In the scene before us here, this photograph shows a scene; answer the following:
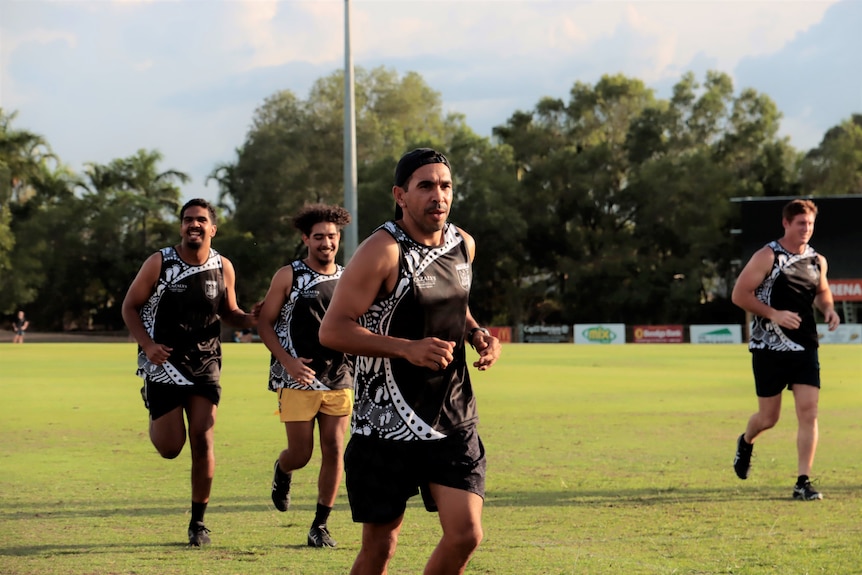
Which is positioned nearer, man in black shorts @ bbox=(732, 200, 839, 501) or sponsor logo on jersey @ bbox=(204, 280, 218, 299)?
sponsor logo on jersey @ bbox=(204, 280, 218, 299)

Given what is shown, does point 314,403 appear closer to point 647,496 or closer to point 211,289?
point 211,289

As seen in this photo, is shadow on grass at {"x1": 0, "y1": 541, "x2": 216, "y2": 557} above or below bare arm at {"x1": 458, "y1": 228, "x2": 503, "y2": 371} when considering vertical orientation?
below

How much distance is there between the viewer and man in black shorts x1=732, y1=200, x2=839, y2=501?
1016cm

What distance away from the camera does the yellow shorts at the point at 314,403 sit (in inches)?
344

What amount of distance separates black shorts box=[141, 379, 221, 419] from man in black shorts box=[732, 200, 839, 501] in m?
4.51

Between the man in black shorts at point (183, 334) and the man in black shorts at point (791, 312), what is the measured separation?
177 inches

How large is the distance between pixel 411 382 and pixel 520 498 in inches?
203

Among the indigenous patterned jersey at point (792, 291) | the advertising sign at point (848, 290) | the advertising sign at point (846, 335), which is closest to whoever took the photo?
the indigenous patterned jersey at point (792, 291)

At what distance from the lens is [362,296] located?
5.27 meters

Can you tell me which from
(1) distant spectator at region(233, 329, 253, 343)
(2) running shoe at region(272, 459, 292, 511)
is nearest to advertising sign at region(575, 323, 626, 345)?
(1) distant spectator at region(233, 329, 253, 343)

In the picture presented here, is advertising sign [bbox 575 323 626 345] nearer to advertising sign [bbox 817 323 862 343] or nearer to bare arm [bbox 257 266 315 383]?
advertising sign [bbox 817 323 862 343]

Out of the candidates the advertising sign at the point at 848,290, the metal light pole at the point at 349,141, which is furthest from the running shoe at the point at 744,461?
Result: the advertising sign at the point at 848,290

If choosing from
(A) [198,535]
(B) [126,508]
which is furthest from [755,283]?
(B) [126,508]

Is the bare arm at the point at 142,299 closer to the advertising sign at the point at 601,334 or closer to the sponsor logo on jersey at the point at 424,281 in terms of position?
the sponsor logo on jersey at the point at 424,281
